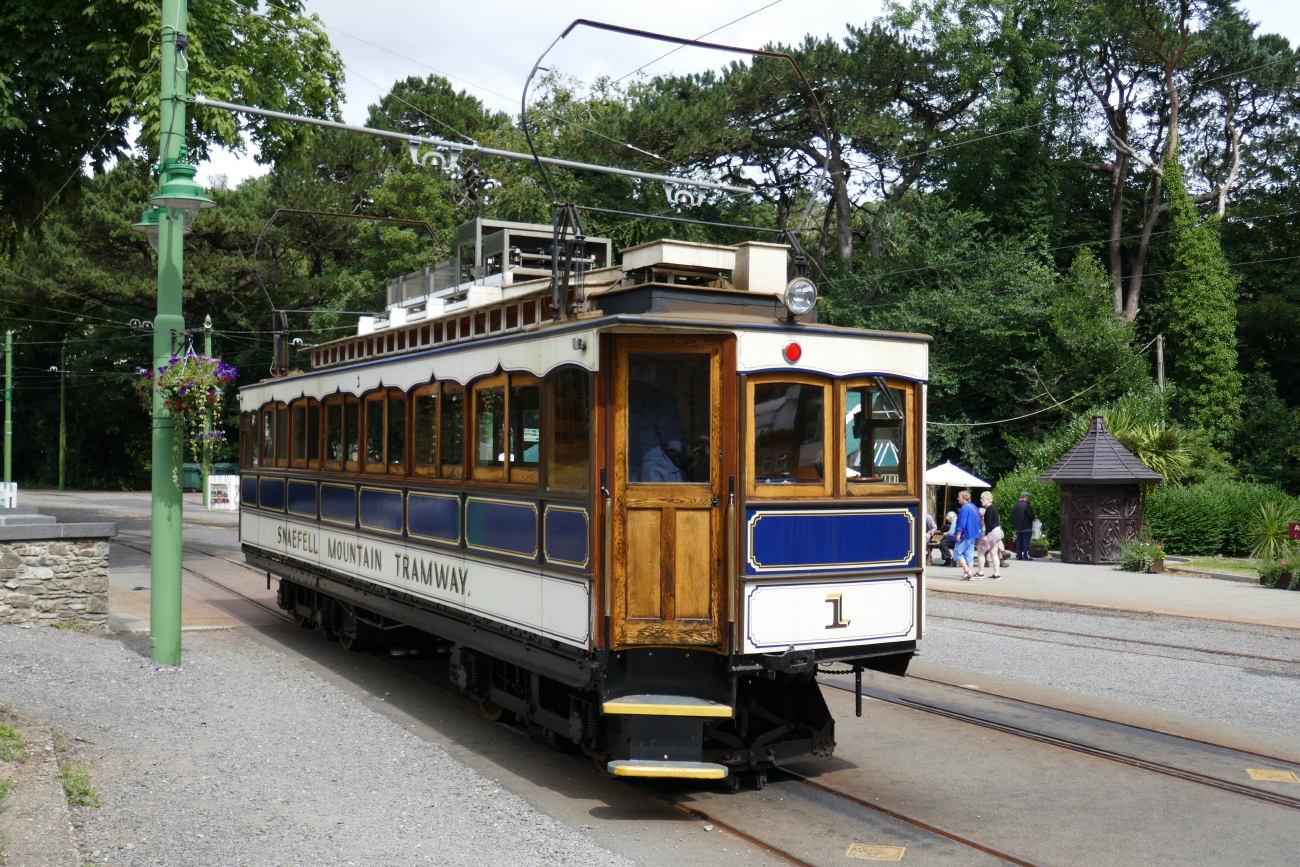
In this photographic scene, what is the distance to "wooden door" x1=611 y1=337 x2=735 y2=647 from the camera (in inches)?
267

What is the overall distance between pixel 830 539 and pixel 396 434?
14.5 ft

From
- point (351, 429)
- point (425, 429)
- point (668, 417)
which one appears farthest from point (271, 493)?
point (668, 417)

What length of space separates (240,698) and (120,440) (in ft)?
194

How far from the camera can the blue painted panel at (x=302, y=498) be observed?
12.0 meters

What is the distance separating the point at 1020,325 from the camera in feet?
111

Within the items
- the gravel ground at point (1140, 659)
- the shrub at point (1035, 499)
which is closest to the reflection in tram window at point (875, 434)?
the gravel ground at point (1140, 659)

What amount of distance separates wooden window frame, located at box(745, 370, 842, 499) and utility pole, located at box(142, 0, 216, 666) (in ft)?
19.7

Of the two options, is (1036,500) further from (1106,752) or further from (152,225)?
(152,225)

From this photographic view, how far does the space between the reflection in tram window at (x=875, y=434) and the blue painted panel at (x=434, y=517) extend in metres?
3.09

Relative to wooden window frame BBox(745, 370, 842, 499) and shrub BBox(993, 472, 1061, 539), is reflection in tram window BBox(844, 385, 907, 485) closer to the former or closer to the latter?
wooden window frame BBox(745, 370, 842, 499)

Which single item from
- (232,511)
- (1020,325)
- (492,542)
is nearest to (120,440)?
(232,511)

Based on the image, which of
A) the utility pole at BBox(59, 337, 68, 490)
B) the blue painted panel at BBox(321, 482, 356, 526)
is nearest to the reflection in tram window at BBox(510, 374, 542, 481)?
the blue painted panel at BBox(321, 482, 356, 526)

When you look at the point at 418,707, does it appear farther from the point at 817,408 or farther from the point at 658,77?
the point at 658,77

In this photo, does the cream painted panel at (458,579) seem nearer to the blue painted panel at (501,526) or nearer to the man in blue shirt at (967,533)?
the blue painted panel at (501,526)
